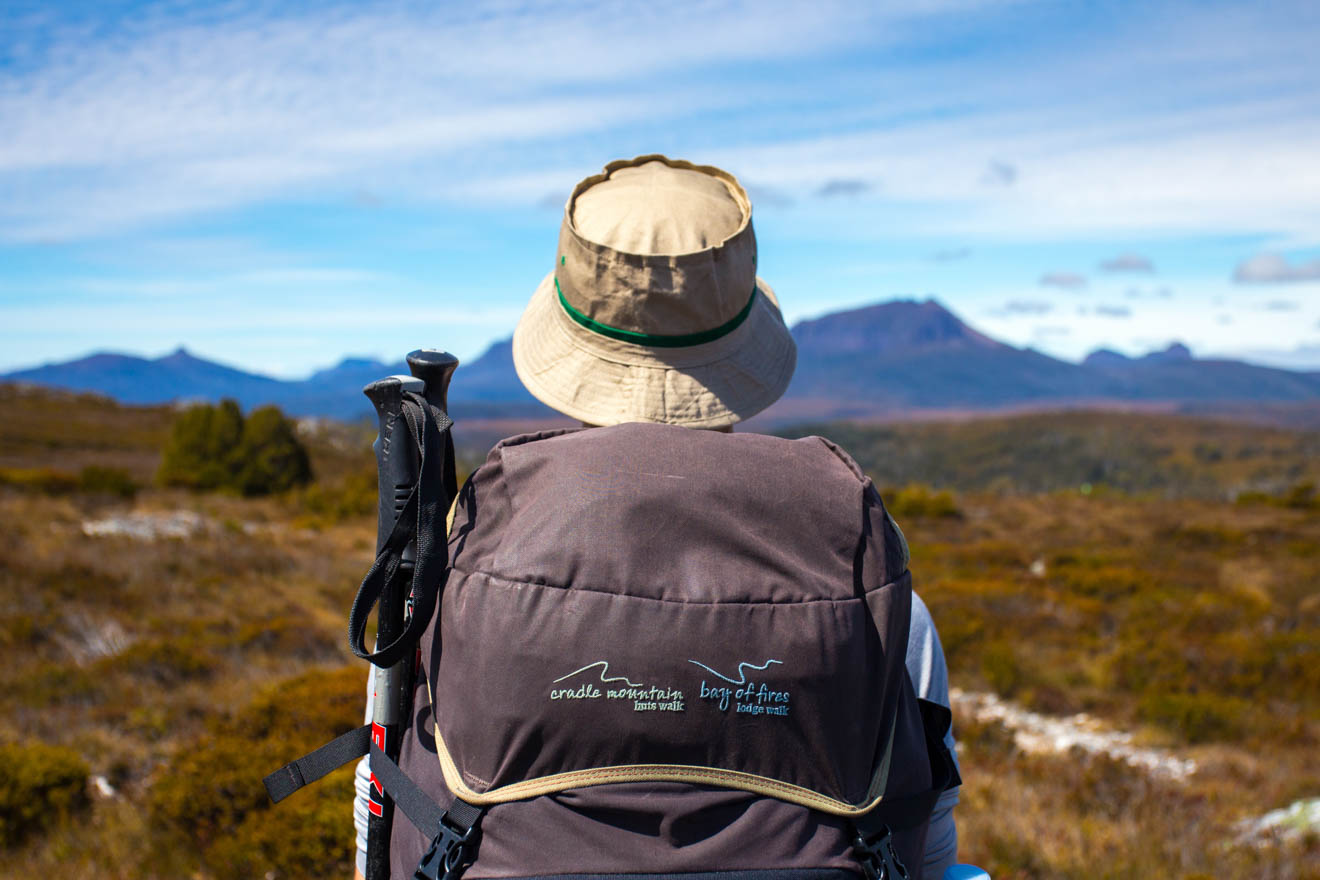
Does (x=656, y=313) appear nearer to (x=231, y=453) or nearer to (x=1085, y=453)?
(x=231, y=453)

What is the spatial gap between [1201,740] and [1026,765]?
2.80 m

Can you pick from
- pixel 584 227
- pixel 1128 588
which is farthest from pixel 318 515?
pixel 584 227

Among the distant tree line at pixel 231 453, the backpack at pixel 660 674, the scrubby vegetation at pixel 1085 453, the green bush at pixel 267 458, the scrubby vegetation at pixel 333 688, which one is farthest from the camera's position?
the scrubby vegetation at pixel 1085 453

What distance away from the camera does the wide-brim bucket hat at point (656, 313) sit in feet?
4.75

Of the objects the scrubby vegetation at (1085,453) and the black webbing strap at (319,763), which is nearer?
the black webbing strap at (319,763)

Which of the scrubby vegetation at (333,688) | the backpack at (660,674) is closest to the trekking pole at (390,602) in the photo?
the backpack at (660,674)

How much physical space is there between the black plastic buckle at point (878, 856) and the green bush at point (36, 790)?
470cm

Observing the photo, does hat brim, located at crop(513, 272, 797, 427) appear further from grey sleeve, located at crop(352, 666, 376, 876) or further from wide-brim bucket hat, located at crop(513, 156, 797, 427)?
grey sleeve, located at crop(352, 666, 376, 876)

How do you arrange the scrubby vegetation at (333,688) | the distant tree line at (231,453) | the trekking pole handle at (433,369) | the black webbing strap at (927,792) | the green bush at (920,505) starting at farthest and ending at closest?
the green bush at (920,505), the distant tree line at (231,453), the scrubby vegetation at (333,688), the trekking pole handle at (433,369), the black webbing strap at (927,792)

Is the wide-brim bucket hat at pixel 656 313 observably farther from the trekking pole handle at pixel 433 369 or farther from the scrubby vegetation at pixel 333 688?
the scrubby vegetation at pixel 333 688

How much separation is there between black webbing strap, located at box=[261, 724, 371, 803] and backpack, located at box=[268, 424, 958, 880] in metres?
0.20

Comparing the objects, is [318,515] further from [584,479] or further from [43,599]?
[584,479]

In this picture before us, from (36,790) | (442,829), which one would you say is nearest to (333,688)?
(36,790)

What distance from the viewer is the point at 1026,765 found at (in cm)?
639
